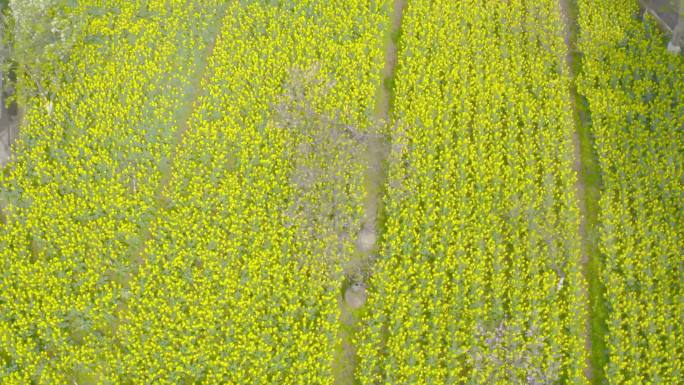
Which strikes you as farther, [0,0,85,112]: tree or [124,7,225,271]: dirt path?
[0,0,85,112]: tree

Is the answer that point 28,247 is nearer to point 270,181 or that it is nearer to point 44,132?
point 44,132

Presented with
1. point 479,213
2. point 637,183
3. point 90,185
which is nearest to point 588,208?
point 637,183

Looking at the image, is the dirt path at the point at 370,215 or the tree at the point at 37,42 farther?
the tree at the point at 37,42

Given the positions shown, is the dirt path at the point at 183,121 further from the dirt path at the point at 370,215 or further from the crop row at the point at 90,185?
the dirt path at the point at 370,215

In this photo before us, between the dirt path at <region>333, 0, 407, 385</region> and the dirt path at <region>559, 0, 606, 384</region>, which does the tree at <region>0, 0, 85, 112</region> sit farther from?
the dirt path at <region>559, 0, 606, 384</region>

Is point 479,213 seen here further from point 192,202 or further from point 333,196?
point 192,202

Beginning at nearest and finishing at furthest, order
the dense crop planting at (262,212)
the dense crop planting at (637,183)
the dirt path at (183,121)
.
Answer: the dense crop planting at (637,183)
the dense crop planting at (262,212)
the dirt path at (183,121)

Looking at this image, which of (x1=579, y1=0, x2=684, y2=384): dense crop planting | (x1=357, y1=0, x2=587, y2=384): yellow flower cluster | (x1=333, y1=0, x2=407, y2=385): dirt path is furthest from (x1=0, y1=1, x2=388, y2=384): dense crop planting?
(x1=579, y1=0, x2=684, y2=384): dense crop planting

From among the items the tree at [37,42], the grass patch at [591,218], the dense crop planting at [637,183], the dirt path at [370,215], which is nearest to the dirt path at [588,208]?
the grass patch at [591,218]
